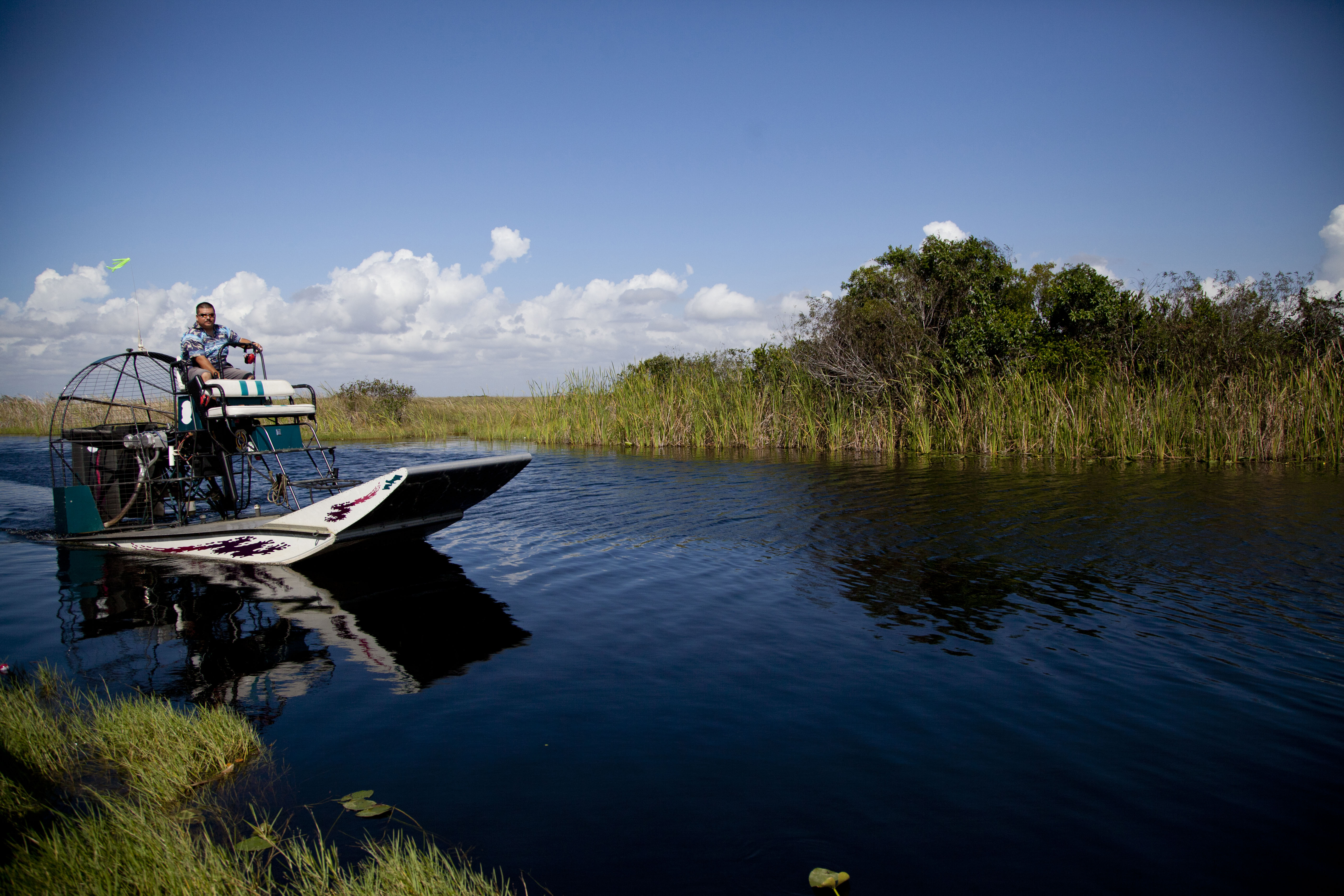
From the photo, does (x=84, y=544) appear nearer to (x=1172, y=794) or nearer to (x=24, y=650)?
(x=24, y=650)

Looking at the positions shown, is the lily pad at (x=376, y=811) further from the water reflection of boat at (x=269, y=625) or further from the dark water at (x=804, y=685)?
the water reflection of boat at (x=269, y=625)

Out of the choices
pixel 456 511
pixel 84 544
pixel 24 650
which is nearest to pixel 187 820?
pixel 24 650

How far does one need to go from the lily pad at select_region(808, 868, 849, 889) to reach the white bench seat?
7047 millimetres

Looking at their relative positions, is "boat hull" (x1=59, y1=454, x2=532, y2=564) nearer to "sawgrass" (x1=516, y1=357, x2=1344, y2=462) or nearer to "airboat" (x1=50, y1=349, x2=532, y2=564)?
"airboat" (x1=50, y1=349, x2=532, y2=564)

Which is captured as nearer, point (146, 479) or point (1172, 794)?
point (1172, 794)

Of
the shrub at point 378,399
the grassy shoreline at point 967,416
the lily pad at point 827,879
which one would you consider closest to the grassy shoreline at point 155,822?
the lily pad at point 827,879

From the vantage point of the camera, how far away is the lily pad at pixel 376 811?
3207mm

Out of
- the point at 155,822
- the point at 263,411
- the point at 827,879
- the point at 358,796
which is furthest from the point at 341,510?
the point at 827,879

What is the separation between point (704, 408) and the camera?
21641 mm

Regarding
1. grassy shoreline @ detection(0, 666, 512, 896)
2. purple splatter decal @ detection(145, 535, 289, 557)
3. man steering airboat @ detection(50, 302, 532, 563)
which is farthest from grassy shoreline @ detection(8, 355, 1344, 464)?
grassy shoreline @ detection(0, 666, 512, 896)

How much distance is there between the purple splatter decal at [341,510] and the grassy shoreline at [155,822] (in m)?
3.10

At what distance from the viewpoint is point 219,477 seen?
9188mm

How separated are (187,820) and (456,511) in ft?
17.7

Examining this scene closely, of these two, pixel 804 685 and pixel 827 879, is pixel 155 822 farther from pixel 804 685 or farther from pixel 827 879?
pixel 804 685
